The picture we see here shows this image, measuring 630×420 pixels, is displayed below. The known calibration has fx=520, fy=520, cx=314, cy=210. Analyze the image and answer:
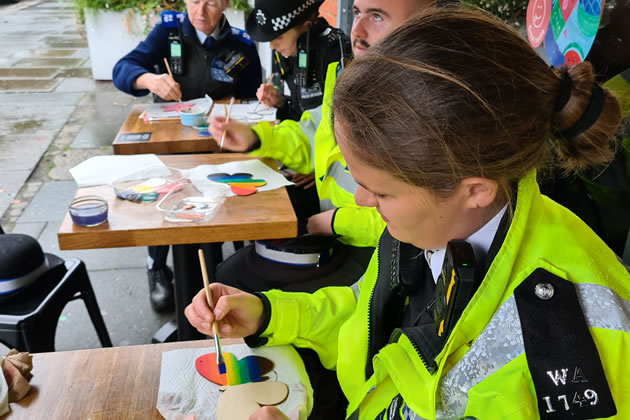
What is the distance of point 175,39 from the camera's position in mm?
3301

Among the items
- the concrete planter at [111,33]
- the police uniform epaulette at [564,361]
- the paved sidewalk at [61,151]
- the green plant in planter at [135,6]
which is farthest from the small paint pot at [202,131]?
the concrete planter at [111,33]

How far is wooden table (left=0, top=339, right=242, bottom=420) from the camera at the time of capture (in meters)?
0.96

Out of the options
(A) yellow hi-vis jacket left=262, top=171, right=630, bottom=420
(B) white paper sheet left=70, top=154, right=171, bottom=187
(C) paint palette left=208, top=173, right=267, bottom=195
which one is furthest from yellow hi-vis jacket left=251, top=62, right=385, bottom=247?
(A) yellow hi-vis jacket left=262, top=171, right=630, bottom=420

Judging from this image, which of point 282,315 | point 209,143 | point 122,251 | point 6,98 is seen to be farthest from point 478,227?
point 6,98

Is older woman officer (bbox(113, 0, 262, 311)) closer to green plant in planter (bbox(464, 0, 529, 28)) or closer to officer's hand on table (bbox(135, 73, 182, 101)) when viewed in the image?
officer's hand on table (bbox(135, 73, 182, 101))

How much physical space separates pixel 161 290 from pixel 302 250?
1403mm

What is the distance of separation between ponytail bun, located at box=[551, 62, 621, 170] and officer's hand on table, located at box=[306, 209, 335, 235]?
1.21 m

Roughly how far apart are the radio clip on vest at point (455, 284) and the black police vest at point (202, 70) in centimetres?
283

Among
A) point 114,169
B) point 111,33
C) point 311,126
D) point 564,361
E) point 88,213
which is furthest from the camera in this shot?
point 111,33

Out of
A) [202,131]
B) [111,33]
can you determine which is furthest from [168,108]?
[111,33]

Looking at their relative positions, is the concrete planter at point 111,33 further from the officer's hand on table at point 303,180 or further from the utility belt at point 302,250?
the utility belt at point 302,250

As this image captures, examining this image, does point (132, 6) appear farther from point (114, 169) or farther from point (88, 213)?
point (88, 213)

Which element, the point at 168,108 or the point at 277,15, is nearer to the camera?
the point at 277,15

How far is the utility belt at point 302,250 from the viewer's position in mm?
1981
